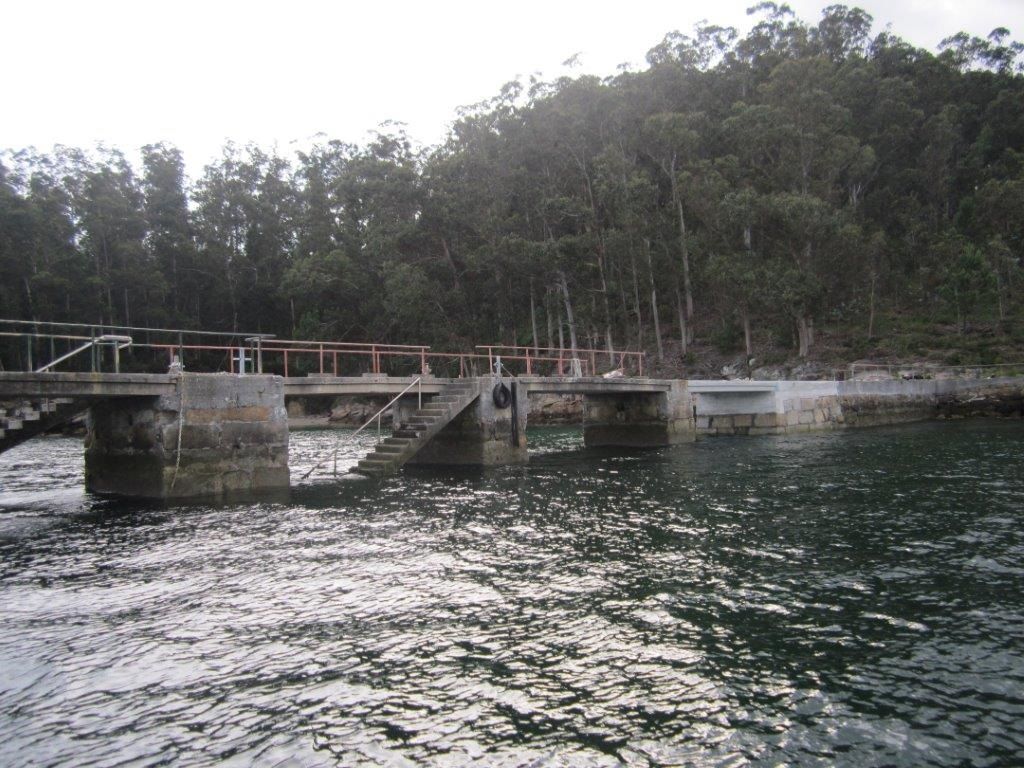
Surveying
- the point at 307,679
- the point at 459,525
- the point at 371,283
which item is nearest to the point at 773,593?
the point at 307,679

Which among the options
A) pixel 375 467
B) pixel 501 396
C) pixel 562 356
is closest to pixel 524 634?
pixel 375 467

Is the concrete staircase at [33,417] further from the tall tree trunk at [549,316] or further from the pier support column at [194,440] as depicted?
the tall tree trunk at [549,316]

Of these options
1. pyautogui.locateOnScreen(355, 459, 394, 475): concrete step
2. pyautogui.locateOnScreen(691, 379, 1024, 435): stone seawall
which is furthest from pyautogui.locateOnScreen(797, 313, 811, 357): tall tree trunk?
pyautogui.locateOnScreen(355, 459, 394, 475): concrete step

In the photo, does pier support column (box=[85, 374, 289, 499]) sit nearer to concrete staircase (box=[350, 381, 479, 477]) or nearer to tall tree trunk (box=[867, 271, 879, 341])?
concrete staircase (box=[350, 381, 479, 477])

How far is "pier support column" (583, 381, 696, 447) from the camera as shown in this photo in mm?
31797

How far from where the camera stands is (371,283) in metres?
64.3

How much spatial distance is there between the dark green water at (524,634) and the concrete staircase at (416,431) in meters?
5.98

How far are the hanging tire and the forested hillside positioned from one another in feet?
91.7

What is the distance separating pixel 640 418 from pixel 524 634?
2500cm

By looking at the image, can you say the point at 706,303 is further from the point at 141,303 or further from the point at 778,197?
the point at 141,303

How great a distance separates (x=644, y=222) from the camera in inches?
1973

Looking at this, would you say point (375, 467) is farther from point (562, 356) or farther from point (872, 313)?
point (872, 313)

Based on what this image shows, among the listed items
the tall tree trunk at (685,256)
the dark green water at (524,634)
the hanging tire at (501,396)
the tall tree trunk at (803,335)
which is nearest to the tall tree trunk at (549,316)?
the tall tree trunk at (685,256)

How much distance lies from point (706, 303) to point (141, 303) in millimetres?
51697
